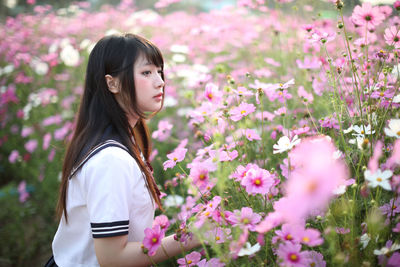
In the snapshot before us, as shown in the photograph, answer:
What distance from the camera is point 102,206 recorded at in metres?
0.88

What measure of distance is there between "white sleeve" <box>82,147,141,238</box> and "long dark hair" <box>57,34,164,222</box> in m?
0.11

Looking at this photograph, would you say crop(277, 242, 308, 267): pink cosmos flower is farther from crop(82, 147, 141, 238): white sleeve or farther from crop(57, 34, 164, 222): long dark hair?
crop(57, 34, 164, 222): long dark hair

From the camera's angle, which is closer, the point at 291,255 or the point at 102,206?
the point at 291,255

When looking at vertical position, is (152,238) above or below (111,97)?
below

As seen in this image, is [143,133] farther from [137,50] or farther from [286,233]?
[286,233]

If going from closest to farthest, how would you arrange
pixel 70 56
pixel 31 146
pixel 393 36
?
pixel 393 36, pixel 31 146, pixel 70 56

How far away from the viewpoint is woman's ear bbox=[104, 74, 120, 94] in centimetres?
110

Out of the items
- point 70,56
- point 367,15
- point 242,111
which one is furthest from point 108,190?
point 70,56

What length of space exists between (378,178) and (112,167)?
2.21 ft

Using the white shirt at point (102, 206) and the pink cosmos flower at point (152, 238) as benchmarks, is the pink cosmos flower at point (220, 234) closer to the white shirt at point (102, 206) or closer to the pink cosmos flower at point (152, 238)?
the pink cosmos flower at point (152, 238)

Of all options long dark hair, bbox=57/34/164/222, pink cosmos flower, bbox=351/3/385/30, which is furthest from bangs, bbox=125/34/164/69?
pink cosmos flower, bbox=351/3/385/30

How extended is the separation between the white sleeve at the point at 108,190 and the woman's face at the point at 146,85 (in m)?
0.22

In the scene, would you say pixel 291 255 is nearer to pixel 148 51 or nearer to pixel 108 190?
pixel 108 190

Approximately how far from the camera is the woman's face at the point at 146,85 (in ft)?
3.55
